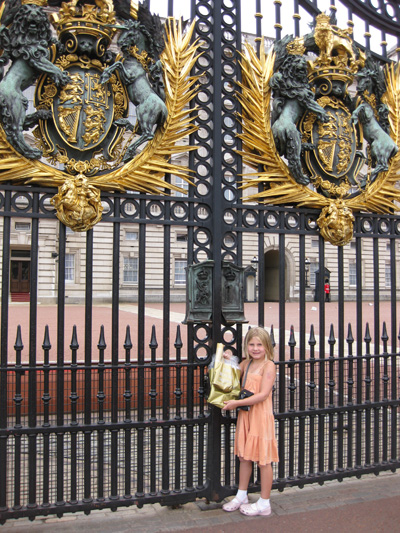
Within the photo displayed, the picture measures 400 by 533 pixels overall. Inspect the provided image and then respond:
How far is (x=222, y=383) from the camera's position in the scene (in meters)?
3.97

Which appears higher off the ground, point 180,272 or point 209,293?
point 180,272

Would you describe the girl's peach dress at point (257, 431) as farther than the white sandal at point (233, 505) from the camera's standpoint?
No

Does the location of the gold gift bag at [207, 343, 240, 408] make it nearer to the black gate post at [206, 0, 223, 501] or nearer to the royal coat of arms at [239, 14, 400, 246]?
the black gate post at [206, 0, 223, 501]

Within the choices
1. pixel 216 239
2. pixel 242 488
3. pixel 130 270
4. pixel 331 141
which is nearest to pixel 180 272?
pixel 130 270

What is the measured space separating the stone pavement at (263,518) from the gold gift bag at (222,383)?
3.32ft

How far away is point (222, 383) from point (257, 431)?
20.8 inches

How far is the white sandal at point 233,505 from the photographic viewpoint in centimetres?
412

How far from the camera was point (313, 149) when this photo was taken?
4.83 meters

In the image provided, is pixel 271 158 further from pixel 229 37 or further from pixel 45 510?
pixel 45 510

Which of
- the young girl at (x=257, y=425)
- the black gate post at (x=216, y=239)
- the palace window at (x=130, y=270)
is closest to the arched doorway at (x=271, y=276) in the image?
the palace window at (x=130, y=270)

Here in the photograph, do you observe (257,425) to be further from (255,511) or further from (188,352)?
(188,352)

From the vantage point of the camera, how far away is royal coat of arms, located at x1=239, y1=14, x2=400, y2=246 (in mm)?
4598

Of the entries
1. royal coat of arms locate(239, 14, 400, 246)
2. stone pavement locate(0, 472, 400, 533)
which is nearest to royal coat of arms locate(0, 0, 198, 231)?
royal coat of arms locate(239, 14, 400, 246)

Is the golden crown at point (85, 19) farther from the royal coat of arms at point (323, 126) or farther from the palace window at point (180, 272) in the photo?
the palace window at point (180, 272)
